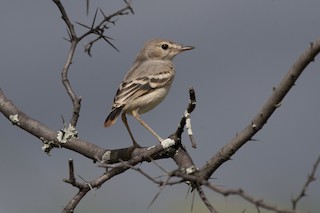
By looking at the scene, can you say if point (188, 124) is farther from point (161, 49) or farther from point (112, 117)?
point (161, 49)

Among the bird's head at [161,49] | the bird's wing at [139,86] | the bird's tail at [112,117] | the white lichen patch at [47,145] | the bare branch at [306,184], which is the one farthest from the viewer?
the bird's head at [161,49]

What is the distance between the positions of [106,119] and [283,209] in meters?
5.20

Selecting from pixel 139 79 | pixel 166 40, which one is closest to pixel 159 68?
pixel 139 79

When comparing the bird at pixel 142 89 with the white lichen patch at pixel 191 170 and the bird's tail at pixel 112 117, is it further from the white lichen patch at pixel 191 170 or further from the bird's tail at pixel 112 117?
the white lichen patch at pixel 191 170

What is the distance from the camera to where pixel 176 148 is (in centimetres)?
712

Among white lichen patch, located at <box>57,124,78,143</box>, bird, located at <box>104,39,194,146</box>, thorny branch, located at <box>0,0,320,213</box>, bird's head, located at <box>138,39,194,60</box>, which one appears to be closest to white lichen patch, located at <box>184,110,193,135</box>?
thorny branch, located at <box>0,0,320,213</box>

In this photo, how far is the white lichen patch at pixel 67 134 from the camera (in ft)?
27.3

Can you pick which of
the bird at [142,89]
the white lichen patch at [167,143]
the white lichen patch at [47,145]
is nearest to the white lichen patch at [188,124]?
the white lichen patch at [167,143]

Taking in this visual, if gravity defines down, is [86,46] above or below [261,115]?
above

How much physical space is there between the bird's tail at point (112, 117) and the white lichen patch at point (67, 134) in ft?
2.36

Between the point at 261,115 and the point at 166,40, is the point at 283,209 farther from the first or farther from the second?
the point at 166,40

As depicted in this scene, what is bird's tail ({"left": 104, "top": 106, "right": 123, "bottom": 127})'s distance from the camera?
902cm

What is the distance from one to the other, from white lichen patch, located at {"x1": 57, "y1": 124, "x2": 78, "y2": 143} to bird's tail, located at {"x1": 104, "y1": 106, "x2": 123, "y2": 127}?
2.36 ft

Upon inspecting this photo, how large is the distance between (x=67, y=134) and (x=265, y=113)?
10.8 feet
